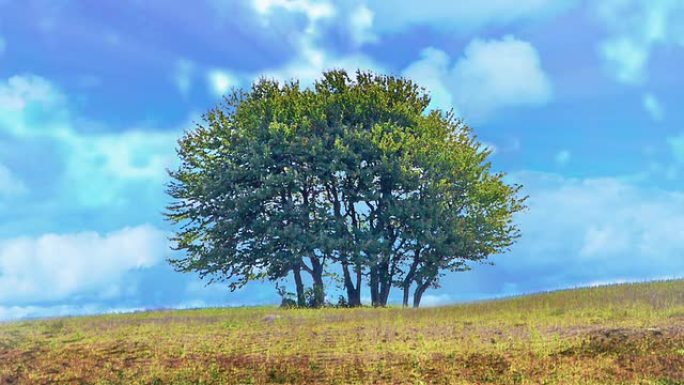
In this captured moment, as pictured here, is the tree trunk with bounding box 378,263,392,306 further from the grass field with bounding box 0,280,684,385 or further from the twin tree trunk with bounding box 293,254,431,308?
the grass field with bounding box 0,280,684,385

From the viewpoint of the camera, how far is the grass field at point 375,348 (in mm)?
18297

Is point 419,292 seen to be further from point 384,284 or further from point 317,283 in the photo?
point 317,283

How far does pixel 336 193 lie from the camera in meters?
49.7

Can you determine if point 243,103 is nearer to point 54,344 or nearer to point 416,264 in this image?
point 416,264

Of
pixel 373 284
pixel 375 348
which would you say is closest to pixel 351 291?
pixel 373 284

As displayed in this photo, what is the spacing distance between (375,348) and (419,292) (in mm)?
29030

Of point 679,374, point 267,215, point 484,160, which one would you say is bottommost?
point 679,374

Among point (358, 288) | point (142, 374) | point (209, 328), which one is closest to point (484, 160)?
Answer: point (358, 288)

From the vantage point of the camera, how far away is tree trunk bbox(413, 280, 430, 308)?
50594 millimetres

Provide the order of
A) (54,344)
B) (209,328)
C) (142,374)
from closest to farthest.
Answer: (142,374), (54,344), (209,328)

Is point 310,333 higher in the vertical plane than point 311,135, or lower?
lower

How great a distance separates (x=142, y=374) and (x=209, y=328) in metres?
9.70

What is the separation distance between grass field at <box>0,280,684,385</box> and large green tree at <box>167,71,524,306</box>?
45.5 ft

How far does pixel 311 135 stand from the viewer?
4831cm
